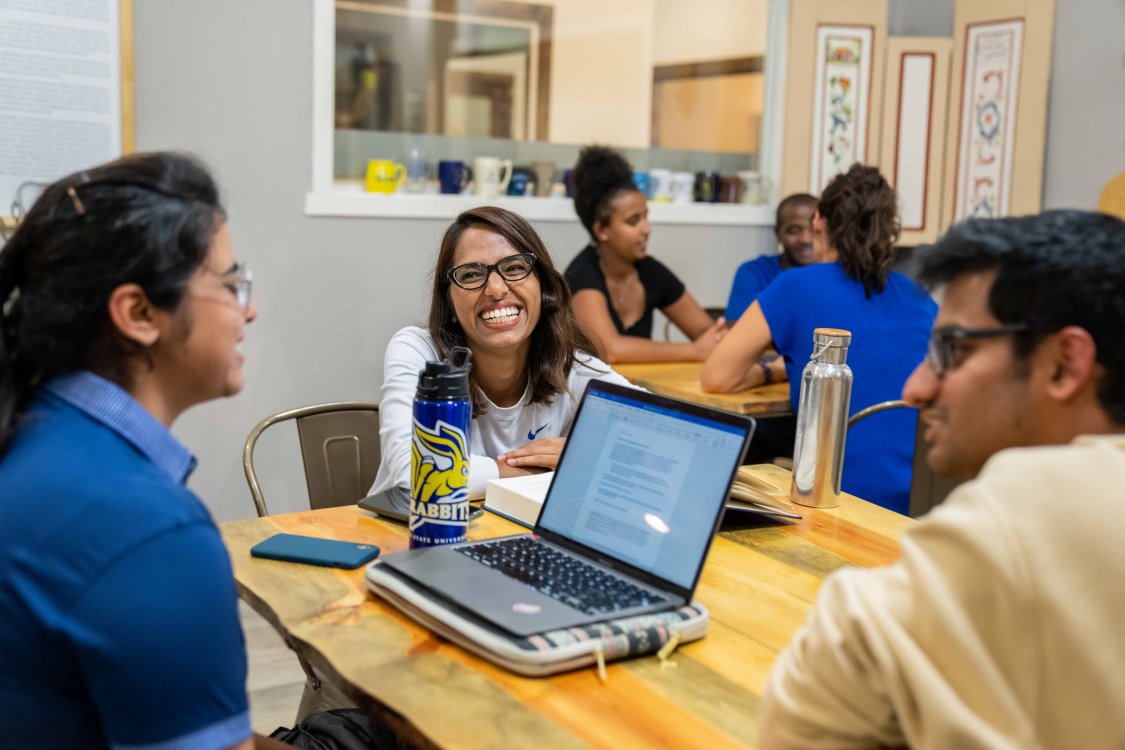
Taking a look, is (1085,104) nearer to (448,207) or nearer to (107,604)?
(448,207)

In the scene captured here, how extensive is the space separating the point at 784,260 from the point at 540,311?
228cm

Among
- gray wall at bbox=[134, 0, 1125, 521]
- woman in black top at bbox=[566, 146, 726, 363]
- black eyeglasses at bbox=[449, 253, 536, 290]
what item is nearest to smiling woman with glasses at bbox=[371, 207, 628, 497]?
black eyeglasses at bbox=[449, 253, 536, 290]

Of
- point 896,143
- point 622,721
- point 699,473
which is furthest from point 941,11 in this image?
point 622,721

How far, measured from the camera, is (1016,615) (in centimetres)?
77

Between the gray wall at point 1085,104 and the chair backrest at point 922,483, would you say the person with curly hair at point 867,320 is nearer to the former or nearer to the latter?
the chair backrest at point 922,483

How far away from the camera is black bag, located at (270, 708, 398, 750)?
4.87 ft

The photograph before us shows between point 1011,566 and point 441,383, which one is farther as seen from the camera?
point 441,383

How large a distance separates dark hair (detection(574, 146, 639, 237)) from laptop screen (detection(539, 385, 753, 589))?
8.19 feet

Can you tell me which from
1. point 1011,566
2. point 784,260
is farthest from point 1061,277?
point 784,260

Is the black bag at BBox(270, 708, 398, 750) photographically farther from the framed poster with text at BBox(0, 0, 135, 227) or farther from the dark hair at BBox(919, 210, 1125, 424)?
the framed poster with text at BBox(0, 0, 135, 227)

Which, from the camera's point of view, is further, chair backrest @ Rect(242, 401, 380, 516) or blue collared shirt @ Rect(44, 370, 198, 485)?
chair backrest @ Rect(242, 401, 380, 516)

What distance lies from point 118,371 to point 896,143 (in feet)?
14.0

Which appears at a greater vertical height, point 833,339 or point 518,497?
point 833,339

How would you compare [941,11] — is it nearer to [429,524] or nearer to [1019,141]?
[1019,141]
